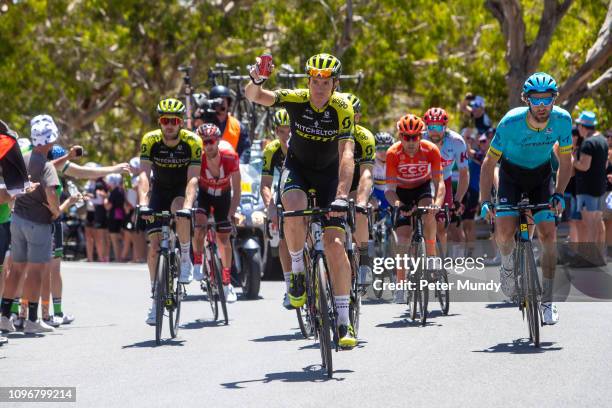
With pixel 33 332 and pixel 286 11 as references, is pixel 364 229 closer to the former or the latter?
pixel 33 332

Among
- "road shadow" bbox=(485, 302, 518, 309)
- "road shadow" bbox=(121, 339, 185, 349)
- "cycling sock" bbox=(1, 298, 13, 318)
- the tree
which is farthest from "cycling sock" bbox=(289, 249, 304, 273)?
the tree

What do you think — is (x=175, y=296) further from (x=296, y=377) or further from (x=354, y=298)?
(x=296, y=377)

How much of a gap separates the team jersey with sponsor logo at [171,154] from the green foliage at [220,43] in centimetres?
1920

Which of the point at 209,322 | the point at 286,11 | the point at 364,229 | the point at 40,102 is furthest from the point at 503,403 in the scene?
the point at 40,102

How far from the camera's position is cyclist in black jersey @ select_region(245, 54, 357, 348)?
10352 mm

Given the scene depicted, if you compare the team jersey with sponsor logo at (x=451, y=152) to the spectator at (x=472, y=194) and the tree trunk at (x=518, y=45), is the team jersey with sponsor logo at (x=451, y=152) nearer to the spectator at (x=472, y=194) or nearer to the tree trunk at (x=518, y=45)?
the spectator at (x=472, y=194)

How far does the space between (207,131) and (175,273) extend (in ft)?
8.55

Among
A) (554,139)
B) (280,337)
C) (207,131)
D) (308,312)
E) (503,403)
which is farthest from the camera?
(207,131)

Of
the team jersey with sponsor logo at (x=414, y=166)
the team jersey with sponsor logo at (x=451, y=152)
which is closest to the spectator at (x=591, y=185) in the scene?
the team jersey with sponsor logo at (x=451, y=152)

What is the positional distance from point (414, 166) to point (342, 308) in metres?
4.01

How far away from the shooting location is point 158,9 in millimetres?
35094

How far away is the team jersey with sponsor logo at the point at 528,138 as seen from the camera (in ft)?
37.9

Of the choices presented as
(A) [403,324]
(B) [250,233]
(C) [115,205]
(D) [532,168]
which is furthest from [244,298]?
(C) [115,205]

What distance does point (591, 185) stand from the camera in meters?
18.3
